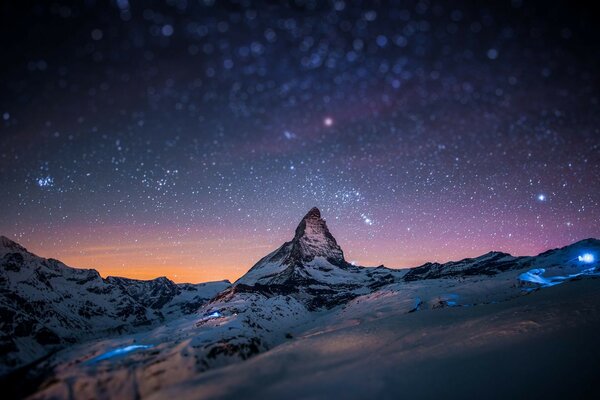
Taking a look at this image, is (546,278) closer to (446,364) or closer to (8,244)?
(446,364)

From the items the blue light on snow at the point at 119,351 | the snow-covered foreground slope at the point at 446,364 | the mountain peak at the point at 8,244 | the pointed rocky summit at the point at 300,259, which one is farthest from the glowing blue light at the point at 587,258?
the mountain peak at the point at 8,244

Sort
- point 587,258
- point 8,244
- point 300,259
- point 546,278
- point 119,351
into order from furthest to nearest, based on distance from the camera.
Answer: point 8,244 < point 300,259 < point 587,258 < point 546,278 < point 119,351

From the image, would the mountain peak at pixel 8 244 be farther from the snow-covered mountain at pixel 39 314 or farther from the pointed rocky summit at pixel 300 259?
the pointed rocky summit at pixel 300 259

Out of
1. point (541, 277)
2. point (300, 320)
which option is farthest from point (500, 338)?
point (541, 277)

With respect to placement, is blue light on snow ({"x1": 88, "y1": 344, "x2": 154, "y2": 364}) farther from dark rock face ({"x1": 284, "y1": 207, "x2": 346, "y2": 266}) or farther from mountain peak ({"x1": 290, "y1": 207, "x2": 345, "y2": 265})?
mountain peak ({"x1": 290, "y1": 207, "x2": 345, "y2": 265})

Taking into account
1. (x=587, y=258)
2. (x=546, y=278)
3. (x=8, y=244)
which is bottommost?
(x=546, y=278)

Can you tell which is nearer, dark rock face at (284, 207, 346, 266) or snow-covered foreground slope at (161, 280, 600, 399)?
snow-covered foreground slope at (161, 280, 600, 399)

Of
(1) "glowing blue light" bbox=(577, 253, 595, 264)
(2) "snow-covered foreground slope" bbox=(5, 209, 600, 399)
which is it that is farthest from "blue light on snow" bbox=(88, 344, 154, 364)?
(1) "glowing blue light" bbox=(577, 253, 595, 264)

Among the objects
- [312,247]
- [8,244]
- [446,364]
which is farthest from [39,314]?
[446,364]
